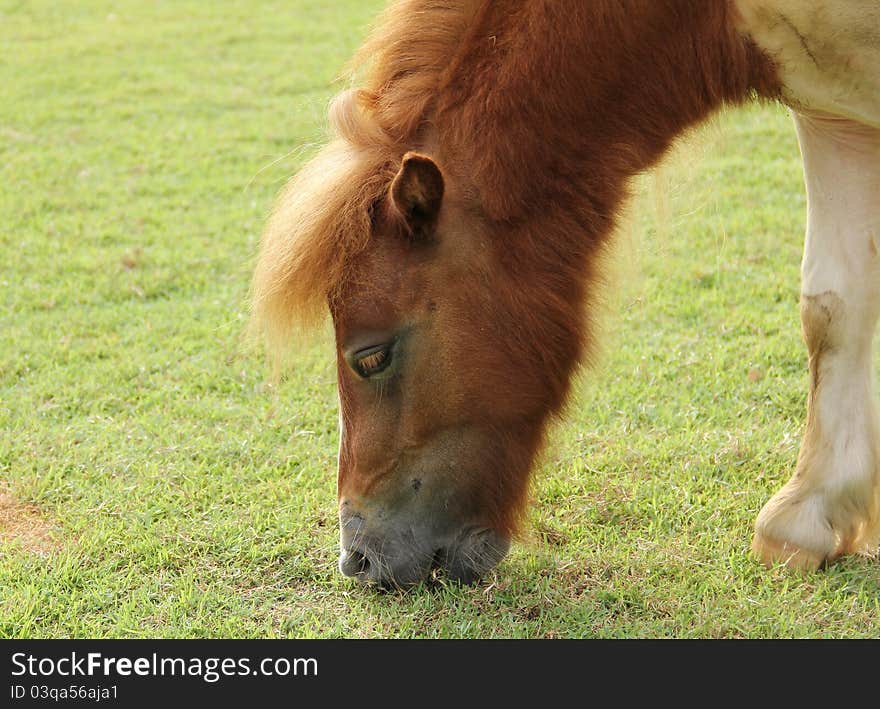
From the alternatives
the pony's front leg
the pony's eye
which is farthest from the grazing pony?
the pony's front leg

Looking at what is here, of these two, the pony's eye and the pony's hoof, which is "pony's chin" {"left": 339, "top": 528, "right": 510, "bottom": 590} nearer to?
the pony's eye

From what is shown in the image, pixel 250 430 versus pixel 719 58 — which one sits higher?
pixel 719 58

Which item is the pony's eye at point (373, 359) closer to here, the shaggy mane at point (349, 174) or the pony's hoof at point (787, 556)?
the shaggy mane at point (349, 174)

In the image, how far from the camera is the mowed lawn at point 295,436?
359 cm

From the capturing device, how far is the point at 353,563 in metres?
3.52

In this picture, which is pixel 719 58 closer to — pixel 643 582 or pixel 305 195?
pixel 305 195

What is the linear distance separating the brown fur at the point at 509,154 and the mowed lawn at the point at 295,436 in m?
0.26

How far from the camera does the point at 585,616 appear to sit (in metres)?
3.53

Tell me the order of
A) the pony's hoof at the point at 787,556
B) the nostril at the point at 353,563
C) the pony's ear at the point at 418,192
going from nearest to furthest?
1. the pony's ear at the point at 418,192
2. the nostril at the point at 353,563
3. the pony's hoof at the point at 787,556

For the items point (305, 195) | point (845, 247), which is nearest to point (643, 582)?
point (845, 247)

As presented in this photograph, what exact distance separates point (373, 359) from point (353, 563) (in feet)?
2.34

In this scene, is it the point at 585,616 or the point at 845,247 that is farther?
the point at 845,247

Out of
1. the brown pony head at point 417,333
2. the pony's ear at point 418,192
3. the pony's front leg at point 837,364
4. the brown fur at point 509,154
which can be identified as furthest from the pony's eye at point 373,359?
the pony's front leg at point 837,364

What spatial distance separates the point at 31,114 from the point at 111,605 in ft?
25.1
